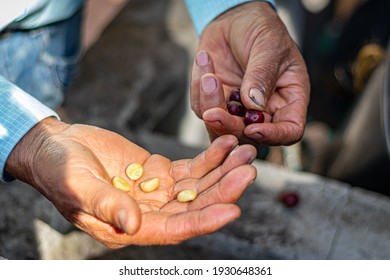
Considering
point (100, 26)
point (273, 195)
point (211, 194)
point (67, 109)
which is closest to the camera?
point (211, 194)

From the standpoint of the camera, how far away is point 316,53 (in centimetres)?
457

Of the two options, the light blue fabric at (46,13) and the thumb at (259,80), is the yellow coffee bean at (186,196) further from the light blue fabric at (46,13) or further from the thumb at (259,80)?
the light blue fabric at (46,13)

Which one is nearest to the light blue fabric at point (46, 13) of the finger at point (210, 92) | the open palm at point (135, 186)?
the open palm at point (135, 186)

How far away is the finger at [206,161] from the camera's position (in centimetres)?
166

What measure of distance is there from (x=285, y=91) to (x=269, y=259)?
0.68 metres

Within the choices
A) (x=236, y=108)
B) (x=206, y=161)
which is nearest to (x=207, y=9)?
(x=236, y=108)

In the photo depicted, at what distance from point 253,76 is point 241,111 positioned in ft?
0.45

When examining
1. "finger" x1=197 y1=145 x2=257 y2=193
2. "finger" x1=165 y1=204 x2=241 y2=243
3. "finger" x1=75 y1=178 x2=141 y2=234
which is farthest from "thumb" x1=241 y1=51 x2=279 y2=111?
"finger" x1=75 y1=178 x2=141 y2=234

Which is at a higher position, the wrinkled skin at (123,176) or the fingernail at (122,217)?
the fingernail at (122,217)

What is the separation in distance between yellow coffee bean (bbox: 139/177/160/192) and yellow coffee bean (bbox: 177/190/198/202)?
102mm

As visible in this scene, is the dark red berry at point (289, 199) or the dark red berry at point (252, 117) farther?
the dark red berry at point (289, 199)

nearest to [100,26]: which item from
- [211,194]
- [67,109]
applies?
[67,109]

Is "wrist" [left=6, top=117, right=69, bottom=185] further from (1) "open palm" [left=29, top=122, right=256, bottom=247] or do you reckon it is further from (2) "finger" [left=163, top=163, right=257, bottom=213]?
(2) "finger" [left=163, top=163, right=257, bottom=213]
